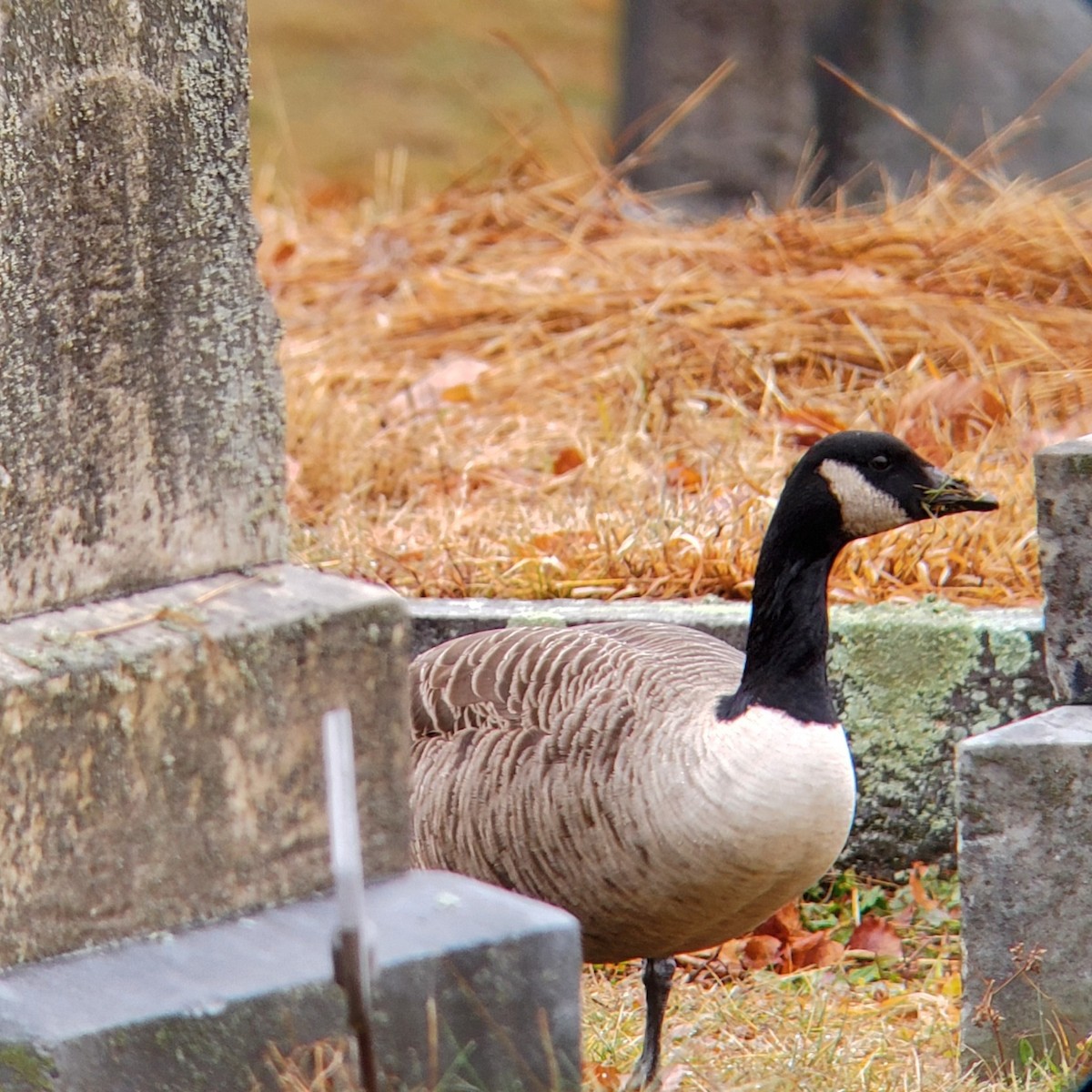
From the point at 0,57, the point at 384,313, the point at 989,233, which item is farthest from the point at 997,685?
the point at 384,313

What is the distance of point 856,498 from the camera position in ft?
10.5

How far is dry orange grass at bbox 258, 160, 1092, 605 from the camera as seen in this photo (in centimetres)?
411

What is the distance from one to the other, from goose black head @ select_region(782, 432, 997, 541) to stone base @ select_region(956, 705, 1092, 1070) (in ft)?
1.50

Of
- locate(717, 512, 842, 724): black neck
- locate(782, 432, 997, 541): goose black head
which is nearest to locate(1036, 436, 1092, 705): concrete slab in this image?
locate(782, 432, 997, 541): goose black head

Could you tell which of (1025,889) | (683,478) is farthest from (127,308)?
(683,478)

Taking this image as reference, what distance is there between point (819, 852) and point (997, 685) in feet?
2.72

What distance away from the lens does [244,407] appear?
7.06 ft

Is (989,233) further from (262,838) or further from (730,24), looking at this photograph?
(262,838)

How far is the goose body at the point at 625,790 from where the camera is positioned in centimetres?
292

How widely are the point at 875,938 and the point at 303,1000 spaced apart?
1878 mm

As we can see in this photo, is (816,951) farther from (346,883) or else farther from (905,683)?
(346,883)

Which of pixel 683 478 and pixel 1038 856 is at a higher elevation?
pixel 683 478

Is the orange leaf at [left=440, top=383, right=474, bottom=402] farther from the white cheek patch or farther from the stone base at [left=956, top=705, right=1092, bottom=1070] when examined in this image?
the stone base at [left=956, top=705, right=1092, bottom=1070]

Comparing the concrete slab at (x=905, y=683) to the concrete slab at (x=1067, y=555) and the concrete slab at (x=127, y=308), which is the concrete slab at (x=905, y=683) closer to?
the concrete slab at (x=1067, y=555)
